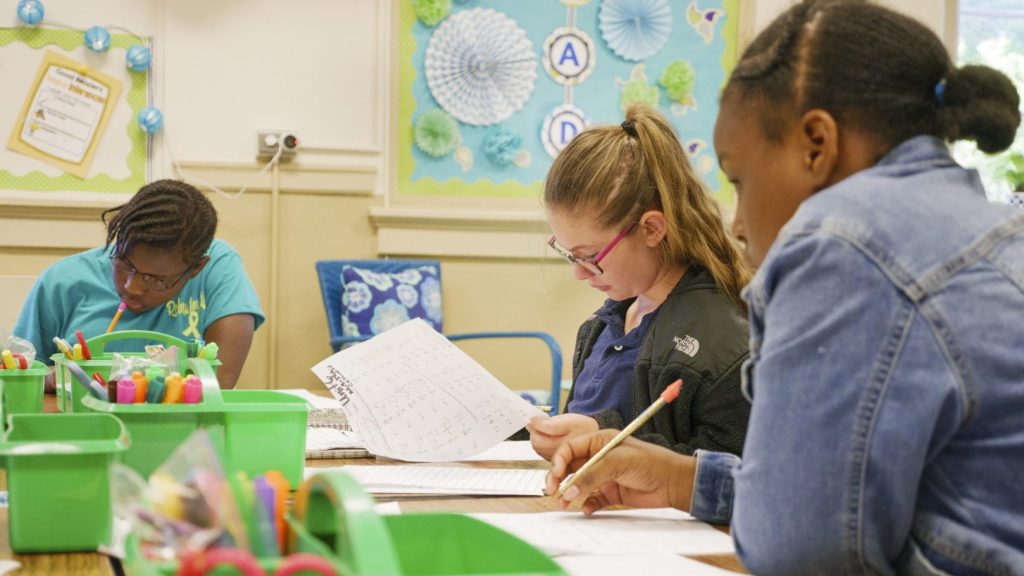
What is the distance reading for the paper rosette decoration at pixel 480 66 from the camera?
3.90 m

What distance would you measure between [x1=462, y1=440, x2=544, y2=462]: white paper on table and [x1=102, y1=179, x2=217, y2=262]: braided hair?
0.94 metres

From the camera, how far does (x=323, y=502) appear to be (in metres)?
0.62

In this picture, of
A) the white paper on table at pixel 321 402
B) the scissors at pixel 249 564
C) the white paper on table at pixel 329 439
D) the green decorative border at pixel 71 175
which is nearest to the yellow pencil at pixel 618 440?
the white paper on table at pixel 329 439

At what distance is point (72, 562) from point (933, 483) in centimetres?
67

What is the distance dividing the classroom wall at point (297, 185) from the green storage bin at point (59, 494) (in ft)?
9.63

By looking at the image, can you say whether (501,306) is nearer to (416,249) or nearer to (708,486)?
(416,249)

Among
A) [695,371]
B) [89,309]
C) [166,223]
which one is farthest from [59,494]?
[89,309]

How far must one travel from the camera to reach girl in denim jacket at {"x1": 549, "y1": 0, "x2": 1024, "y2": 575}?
28.6 inches

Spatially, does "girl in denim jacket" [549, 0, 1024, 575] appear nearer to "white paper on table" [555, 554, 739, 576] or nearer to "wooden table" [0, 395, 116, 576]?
"white paper on table" [555, 554, 739, 576]

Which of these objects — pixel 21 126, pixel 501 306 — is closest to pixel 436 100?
pixel 501 306

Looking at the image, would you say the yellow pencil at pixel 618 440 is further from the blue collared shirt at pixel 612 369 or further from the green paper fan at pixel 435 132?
the green paper fan at pixel 435 132

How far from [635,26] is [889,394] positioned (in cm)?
350

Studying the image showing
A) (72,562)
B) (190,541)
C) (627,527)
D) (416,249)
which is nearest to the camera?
(190,541)

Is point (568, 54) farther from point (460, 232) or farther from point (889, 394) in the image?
point (889, 394)
